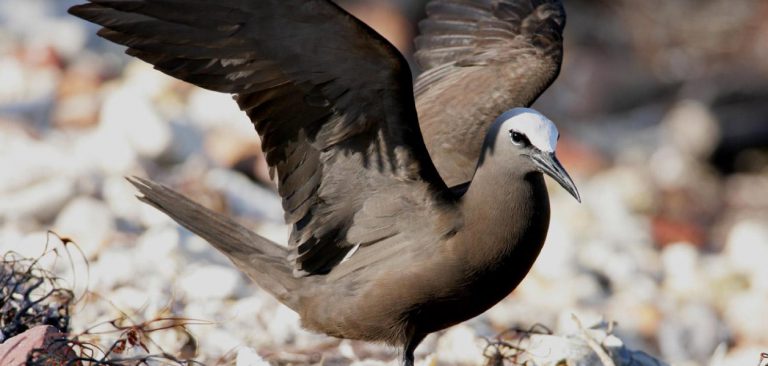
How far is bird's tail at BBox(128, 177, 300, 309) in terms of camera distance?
5598mm

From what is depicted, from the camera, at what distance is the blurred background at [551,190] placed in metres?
6.48

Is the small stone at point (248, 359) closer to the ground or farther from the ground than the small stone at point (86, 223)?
farther from the ground

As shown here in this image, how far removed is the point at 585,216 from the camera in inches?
391

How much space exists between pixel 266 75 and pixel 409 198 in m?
0.80

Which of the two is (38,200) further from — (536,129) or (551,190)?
(551,190)

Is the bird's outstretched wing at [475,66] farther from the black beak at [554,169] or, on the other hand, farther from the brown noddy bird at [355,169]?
the black beak at [554,169]

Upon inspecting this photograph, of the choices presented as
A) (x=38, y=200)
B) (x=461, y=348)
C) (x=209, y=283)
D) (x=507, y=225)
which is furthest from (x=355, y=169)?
(x=38, y=200)

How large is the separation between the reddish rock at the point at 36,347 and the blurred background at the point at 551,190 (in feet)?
2.73

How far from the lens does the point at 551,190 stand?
35.3 ft

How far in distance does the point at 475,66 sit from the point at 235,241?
1.47 meters

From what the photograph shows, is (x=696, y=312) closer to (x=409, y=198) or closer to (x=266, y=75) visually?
(x=409, y=198)

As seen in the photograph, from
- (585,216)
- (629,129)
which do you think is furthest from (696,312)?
(629,129)

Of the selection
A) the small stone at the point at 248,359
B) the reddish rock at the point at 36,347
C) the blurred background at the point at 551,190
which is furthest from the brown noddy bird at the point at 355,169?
the reddish rock at the point at 36,347

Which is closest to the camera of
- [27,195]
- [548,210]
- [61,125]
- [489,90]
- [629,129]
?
[548,210]
